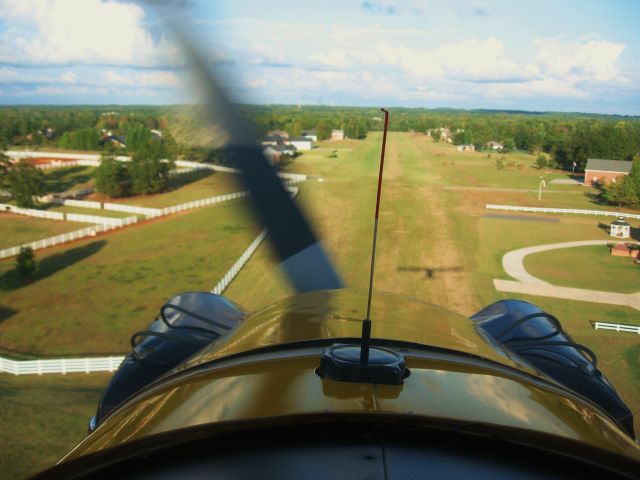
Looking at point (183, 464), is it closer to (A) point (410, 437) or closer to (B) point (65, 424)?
(A) point (410, 437)

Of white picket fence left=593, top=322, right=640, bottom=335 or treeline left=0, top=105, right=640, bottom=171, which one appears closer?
treeline left=0, top=105, right=640, bottom=171

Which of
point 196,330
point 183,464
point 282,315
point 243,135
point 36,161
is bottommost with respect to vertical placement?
point 36,161

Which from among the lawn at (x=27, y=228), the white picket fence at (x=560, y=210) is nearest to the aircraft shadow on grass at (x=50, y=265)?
the lawn at (x=27, y=228)

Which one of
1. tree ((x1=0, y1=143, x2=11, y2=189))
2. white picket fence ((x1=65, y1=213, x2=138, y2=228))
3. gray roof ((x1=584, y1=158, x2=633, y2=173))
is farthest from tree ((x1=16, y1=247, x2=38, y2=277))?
gray roof ((x1=584, y1=158, x2=633, y2=173))

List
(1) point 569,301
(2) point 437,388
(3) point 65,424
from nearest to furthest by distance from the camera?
(2) point 437,388
(3) point 65,424
(1) point 569,301

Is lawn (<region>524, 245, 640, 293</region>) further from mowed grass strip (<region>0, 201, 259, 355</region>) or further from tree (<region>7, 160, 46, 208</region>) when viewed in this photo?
tree (<region>7, 160, 46, 208</region>)

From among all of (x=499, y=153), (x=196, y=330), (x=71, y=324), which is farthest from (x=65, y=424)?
(x=499, y=153)
